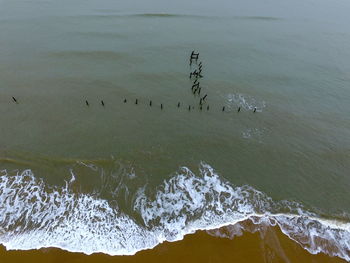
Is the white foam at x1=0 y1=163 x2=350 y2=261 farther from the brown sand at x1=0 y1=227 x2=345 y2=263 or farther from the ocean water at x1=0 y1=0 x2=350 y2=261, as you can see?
the brown sand at x1=0 y1=227 x2=345 y2=263

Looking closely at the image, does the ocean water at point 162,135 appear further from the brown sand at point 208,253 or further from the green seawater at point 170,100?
the brown sand at point 208,253

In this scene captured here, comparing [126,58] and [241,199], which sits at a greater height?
[126,58]

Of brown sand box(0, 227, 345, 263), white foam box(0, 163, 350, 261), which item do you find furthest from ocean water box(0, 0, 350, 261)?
brown sand box(0, 227, 345, 263)

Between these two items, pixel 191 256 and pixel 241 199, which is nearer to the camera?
pixel 191 256

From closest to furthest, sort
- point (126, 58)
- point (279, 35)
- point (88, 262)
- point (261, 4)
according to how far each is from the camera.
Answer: point (88, 262) < point (126, 58) < point (279, 35) < point (261, 4)

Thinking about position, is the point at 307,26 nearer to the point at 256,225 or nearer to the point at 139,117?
the point at 139,117

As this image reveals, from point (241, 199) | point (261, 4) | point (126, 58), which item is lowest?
point (241, 199)

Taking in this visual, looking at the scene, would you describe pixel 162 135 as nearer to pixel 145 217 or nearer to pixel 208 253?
pixel 145 217

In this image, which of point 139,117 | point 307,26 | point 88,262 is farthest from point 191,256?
point 307,26
